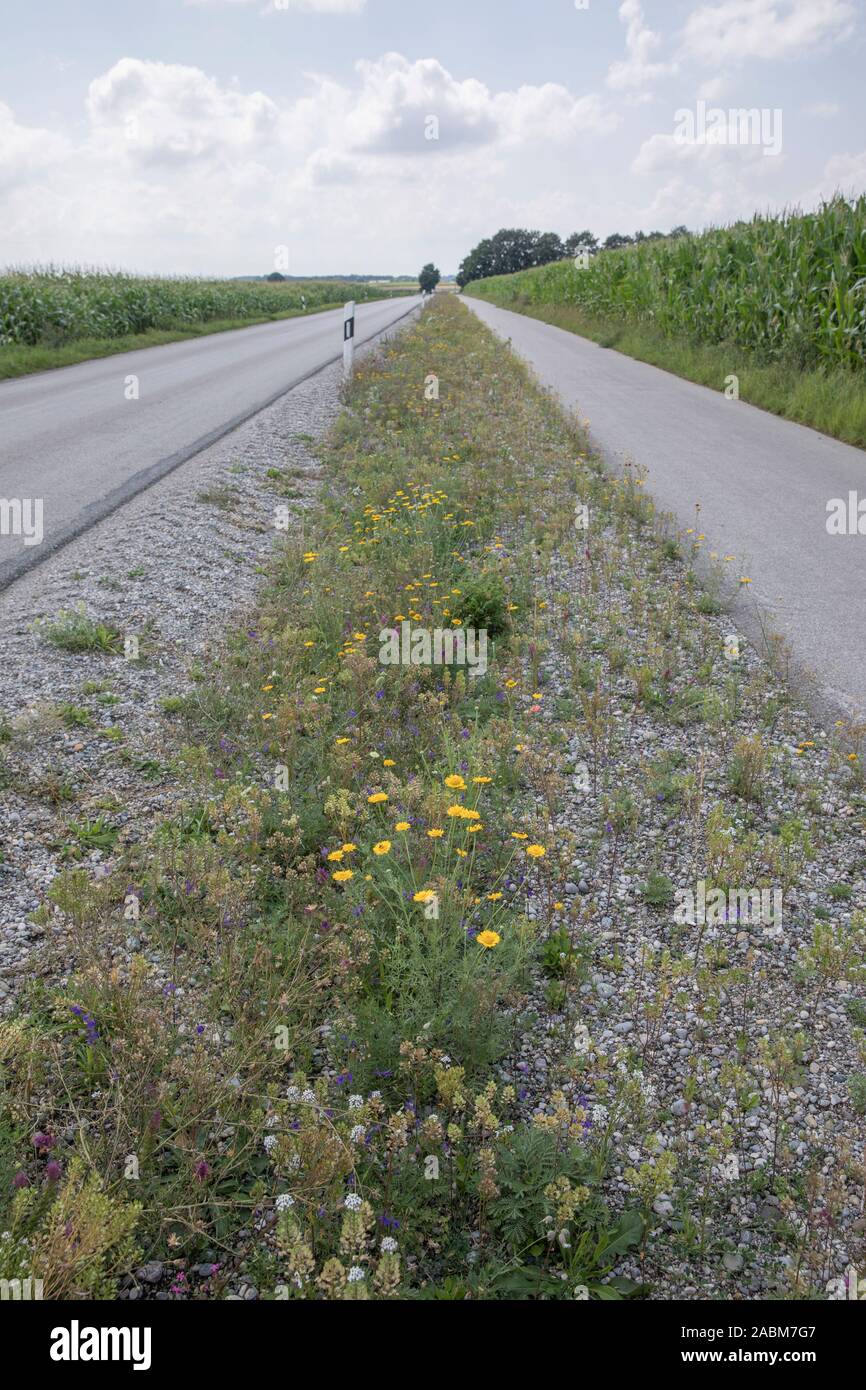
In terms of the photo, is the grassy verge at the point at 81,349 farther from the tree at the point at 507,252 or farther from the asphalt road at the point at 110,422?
the tree at the point at 507,252

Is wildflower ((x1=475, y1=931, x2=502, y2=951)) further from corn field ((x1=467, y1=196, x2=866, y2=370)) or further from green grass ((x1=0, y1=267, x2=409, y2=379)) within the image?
green grass ((x1=0, y1=267, x2=409, y2=379))

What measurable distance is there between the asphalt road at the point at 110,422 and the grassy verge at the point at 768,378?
7916mm

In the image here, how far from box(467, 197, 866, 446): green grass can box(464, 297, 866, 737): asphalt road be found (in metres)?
0.55

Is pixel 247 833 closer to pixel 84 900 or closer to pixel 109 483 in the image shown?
pixel 84 900

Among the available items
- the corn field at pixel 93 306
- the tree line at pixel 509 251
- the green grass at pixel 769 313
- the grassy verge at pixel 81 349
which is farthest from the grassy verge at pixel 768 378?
the tree line at pixel 509 251

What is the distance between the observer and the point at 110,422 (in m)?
12.2

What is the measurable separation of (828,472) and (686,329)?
36.1ft

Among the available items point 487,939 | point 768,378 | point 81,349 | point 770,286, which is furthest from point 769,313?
point 81,349

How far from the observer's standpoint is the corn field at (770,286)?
1256 centimetres

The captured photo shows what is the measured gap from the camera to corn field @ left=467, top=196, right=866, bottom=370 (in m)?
12.6

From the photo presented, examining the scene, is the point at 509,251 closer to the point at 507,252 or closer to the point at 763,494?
the point at 507,252

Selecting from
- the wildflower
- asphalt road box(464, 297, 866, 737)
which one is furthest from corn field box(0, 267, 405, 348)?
the wildflower

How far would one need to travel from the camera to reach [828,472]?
9.45 metres

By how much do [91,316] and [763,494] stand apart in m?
20.1
